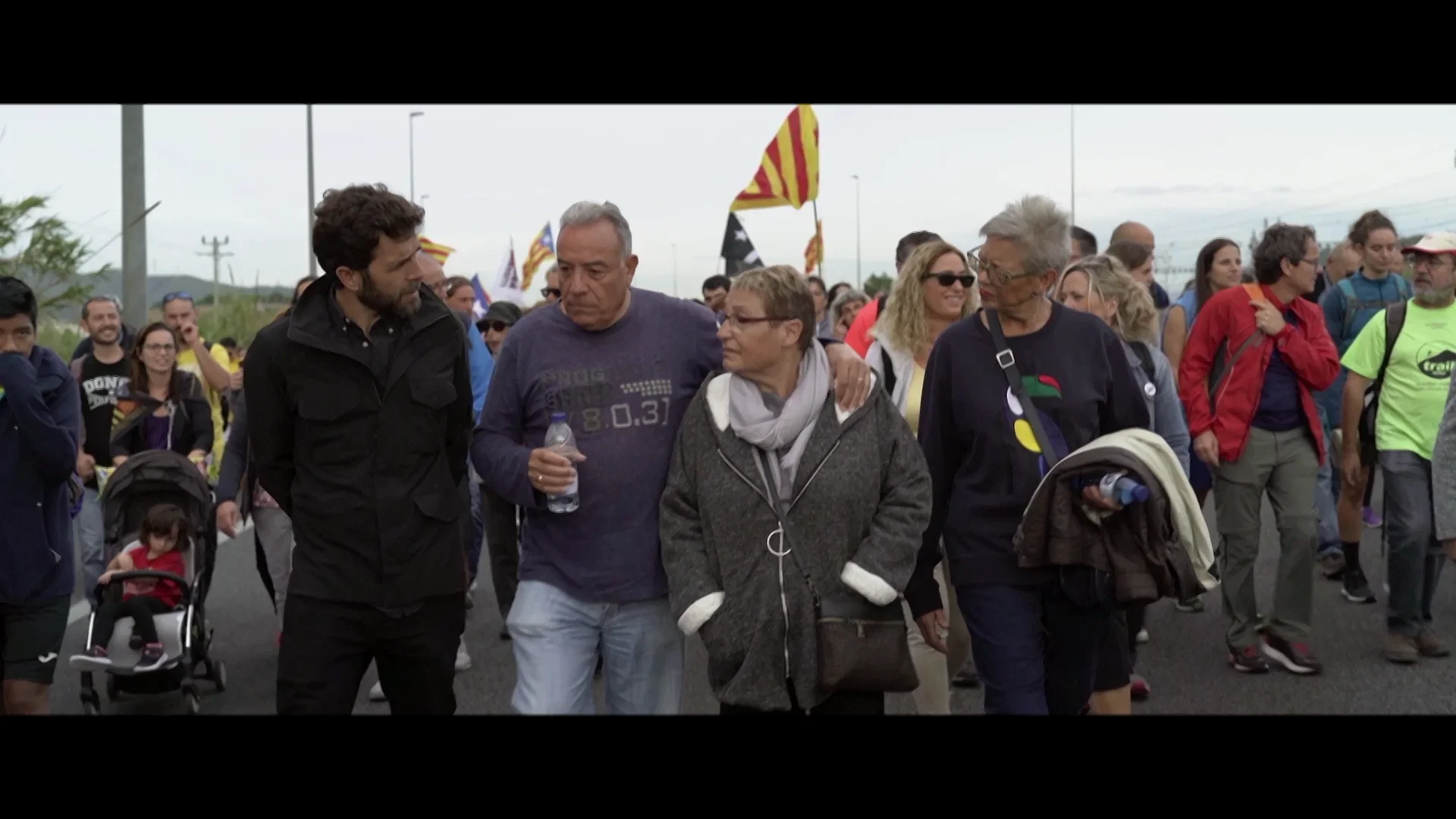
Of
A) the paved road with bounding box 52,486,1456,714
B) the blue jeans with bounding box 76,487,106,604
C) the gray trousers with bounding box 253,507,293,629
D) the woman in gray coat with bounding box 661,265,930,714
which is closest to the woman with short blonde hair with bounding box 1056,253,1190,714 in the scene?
the paved road with bounding box 52,486,1456,714

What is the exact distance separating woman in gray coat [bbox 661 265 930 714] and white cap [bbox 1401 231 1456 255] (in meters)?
4.73

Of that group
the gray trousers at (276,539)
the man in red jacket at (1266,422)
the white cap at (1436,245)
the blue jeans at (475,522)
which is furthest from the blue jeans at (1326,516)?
the gray trousers at (276,539)

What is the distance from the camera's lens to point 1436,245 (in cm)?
812

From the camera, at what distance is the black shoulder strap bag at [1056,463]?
4777mm

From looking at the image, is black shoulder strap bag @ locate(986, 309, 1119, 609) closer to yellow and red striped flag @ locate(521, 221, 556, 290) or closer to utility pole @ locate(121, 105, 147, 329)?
utility pole @ locate(121, 105, 147, 329)

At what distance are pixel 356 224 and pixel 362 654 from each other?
52.1 inches

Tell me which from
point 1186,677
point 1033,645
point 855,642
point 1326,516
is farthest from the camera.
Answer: point 1326,516

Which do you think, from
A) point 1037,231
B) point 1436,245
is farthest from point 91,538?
point 1436,245

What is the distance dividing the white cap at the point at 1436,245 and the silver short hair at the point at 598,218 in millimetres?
5083

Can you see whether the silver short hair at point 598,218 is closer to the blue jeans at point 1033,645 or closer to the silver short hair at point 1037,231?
the silver short hair at point 1037,231

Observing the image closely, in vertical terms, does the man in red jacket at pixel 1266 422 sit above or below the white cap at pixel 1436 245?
below

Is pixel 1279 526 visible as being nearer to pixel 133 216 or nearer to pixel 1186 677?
pixel 1186 677
